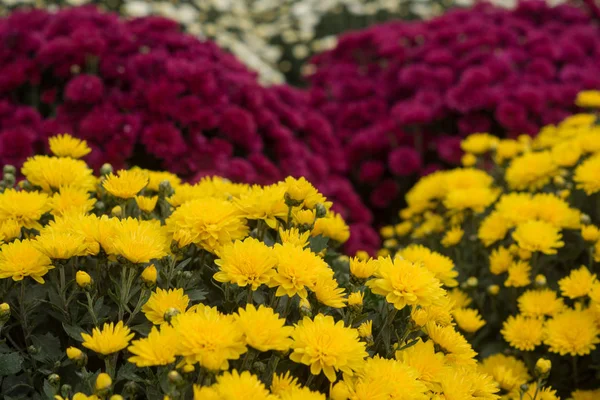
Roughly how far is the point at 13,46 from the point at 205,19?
3510 millimetres

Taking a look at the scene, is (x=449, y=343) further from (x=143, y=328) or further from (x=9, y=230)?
(x=9, y=230)

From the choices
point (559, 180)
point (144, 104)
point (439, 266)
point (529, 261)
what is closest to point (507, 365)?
point (529, 261)

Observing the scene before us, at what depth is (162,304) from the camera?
1302 millimetres

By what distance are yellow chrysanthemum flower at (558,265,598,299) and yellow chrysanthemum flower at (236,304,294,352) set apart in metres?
1.02

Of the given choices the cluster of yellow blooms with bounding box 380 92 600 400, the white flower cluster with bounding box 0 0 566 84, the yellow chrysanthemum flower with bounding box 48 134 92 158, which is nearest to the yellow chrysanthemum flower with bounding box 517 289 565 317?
the cluster of yellow blooms with bounding box 380 92 600 400

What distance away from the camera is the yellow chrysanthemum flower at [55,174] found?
1.73 metres

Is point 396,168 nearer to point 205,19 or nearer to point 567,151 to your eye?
point 567,151

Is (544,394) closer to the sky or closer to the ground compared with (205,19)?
closer to the sky

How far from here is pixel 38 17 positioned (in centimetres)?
335

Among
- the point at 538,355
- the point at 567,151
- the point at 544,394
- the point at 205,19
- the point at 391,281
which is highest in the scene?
the point at 391,281

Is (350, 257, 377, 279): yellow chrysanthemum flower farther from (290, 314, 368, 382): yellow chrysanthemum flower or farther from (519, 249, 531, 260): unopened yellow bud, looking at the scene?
(519, 249, 531, 260): unopened yellow bud

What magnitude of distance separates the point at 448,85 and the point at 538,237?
7.29 feet

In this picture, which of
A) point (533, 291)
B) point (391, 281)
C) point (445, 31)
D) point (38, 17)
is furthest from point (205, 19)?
point (391, 281)

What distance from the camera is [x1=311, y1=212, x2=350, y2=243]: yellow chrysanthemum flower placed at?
6.01 feet
